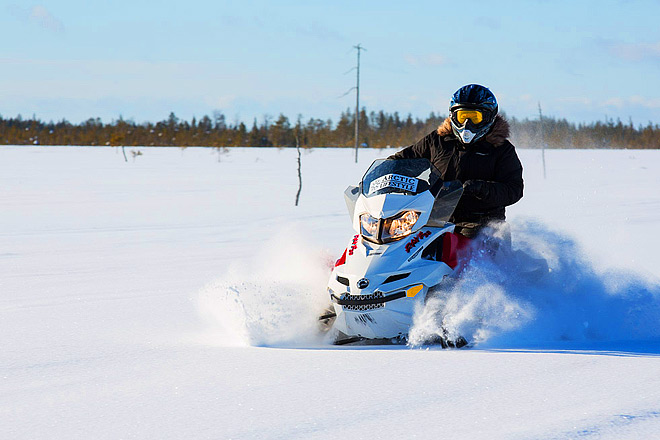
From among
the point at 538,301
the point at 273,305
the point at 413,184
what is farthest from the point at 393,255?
the point at 538,301

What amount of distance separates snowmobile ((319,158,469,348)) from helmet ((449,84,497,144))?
56 centimetres

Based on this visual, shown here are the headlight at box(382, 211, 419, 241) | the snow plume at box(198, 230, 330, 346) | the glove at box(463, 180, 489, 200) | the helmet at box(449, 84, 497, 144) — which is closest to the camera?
the headlight at box(382, 211, 419, 241)

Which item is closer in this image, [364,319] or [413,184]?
[364,319]

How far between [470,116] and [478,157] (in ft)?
1.04

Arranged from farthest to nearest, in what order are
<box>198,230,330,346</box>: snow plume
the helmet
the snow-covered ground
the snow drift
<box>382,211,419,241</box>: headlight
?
the helmet → <box>198,230,330,346</box>: snow plume → the snow drift → <box>382,211,419,241</box>: headlight → the snow-covered ground

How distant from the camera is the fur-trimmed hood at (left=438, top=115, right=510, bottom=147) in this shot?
206 inches

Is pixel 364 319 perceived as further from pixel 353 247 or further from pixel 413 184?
pixel 413 184

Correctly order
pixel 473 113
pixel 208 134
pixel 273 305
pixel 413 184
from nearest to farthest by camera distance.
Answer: pixel 413 184 → pixel 273 305 → pixel 473 113 → pixel 208 134

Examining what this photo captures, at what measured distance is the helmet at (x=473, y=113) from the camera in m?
5.14

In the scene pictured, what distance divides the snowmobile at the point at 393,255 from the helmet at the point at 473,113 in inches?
22.1

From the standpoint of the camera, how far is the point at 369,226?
4.49 m

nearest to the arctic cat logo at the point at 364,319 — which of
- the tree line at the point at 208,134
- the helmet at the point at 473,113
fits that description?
Answer: the helmet at the point at 473,113

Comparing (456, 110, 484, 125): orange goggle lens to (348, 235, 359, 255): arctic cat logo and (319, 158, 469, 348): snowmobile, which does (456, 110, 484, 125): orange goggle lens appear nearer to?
(319, 158, 469, 348): snowmobile

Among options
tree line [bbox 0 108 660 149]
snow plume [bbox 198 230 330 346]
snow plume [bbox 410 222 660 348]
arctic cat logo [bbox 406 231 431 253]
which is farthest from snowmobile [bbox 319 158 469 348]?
tree line [bbox 0 108 660 149]
